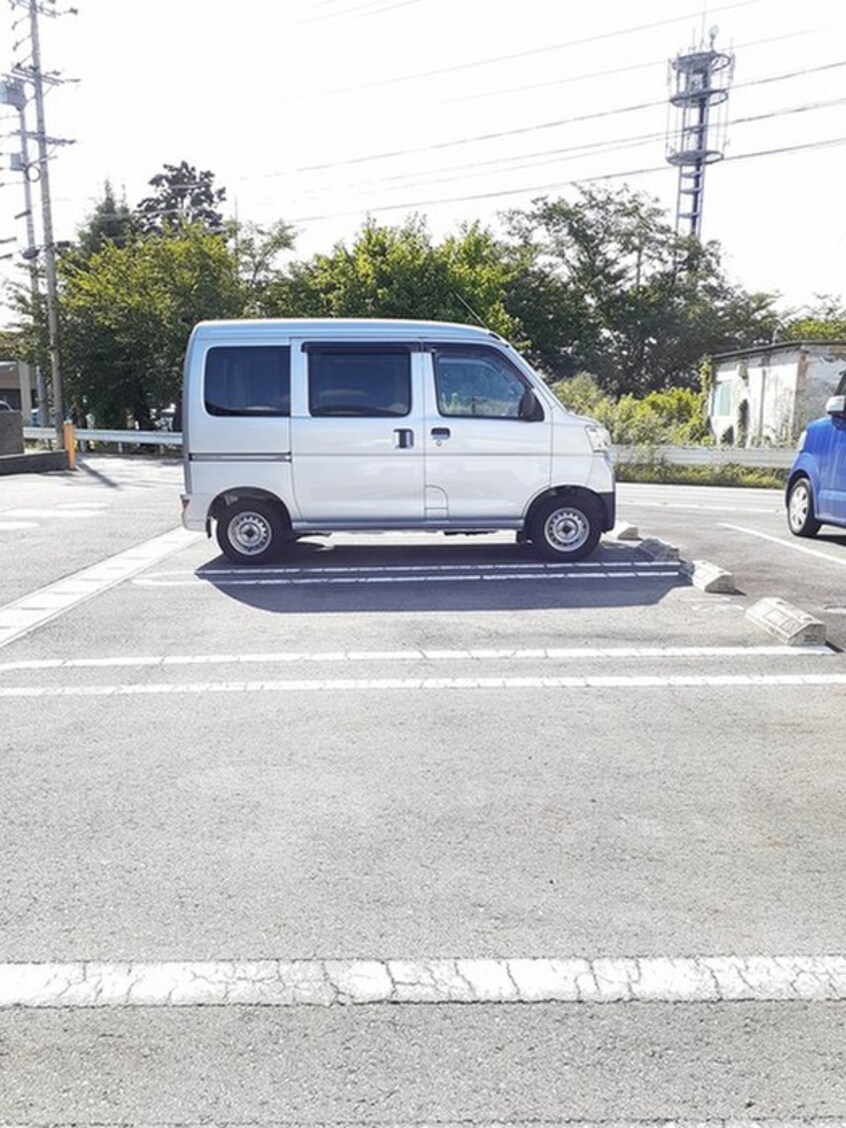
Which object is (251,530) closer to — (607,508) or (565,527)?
(565,527)

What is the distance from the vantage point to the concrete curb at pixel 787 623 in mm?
5898

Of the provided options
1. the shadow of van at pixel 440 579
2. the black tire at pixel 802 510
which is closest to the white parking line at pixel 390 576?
the shadow of van at pixel 440 579

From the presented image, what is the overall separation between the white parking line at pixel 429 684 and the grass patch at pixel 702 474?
1688 cm

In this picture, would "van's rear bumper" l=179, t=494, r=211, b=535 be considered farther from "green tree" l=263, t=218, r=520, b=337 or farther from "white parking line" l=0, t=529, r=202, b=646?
"green tree" l=263, t=218, r=520, b=337

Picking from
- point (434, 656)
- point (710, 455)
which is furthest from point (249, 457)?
point (710, 455)

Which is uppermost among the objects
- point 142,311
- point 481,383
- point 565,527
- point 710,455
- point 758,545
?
point 142,311

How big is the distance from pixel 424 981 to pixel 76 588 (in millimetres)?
6291

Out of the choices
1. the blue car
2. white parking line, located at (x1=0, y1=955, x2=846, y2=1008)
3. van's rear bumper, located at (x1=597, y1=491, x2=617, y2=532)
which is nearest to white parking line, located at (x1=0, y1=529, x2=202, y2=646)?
white parking line, located at (x1=0, y1=955, x2=846, y2=1008)

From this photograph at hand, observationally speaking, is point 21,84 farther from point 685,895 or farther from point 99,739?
point 685,895

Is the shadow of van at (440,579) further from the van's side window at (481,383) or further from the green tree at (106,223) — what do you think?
the green tree at (106,223)

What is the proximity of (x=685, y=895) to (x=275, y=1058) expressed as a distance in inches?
56.6

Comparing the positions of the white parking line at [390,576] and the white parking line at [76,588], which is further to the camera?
the white parking line at [390,576]

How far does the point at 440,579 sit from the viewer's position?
833 centimetres

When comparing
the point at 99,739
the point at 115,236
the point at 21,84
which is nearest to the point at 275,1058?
the point at 99,739
